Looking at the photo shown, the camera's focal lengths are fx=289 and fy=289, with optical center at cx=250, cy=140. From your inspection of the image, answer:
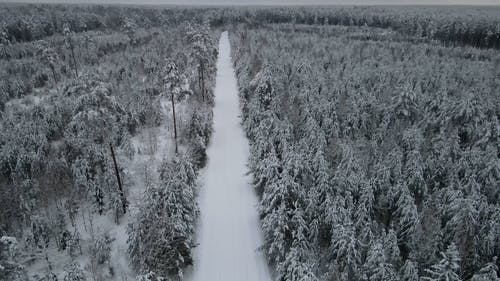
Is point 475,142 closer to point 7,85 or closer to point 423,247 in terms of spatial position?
point 423,247

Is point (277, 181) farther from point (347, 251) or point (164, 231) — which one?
point (164, 231)

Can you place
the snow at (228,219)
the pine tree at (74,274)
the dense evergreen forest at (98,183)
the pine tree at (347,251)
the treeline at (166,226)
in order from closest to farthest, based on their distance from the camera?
1. the pine tree at (74,274)
2. the pine tree at (347,251)
3. the treeline at (166,226)
4. the dense evergreen forest at (98,183)
5. the snow at (228,219)

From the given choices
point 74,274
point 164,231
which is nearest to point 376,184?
point 164,231

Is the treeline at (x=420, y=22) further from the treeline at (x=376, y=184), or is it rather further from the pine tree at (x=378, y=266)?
the pine tree at (x=378, y=266)

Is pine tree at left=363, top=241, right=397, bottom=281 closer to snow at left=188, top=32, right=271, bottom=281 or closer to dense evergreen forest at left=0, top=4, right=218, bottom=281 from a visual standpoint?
snow at left=188, top=32, right=271, bottom=281

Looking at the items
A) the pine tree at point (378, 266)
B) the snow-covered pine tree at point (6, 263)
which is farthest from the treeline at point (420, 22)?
the snow-covered pine tree at point (6, 263)

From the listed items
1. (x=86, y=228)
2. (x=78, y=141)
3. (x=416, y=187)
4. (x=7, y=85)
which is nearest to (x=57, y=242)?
(x=86, y=228)
